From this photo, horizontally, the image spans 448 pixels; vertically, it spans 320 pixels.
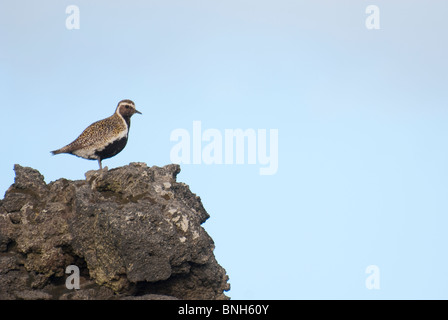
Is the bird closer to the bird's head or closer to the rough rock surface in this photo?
the bird's head

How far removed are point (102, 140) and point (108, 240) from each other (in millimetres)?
5053

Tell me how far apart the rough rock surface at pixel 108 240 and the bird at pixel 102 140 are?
200 centimetres

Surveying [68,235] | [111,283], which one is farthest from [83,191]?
[111,283]

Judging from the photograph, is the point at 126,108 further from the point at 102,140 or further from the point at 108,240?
the point at 108,240

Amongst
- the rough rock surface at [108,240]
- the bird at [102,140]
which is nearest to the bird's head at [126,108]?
the bird at [102,140]

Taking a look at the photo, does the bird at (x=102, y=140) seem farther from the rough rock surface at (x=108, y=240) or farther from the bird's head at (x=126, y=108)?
the rough rock surface at (x=108, y=240)

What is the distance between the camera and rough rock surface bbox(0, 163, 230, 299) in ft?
62.7

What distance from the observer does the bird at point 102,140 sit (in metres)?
23.4

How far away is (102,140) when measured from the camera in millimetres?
23312

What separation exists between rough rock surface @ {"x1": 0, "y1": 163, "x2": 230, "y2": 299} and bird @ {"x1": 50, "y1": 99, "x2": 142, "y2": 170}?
6.56 ft

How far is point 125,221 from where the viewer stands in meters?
18.9

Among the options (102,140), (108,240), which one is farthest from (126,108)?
(108,240)

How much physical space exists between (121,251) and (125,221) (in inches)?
31.9
